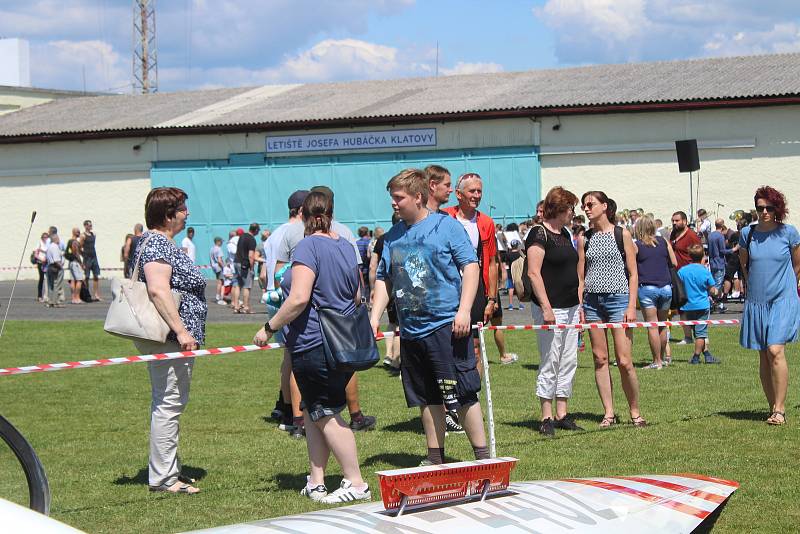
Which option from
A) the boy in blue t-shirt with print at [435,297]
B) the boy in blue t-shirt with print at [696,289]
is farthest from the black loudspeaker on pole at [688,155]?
the boy in blue t-shirt with print at [435,297]

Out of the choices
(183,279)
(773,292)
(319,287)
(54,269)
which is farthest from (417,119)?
(319,287)

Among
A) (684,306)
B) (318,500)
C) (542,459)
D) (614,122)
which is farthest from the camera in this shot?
(614,122)

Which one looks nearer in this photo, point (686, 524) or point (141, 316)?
point (686, 524)

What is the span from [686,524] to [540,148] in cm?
2848

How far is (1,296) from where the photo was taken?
107ft

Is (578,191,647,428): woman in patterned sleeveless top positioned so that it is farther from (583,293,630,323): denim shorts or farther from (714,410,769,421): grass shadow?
(714,410,769,421): grass shadow

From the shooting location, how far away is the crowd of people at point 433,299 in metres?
6.55

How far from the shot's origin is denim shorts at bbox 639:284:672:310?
1314 cm

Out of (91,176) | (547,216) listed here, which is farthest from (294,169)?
(547,216)

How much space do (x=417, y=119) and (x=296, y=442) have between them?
25.8 metres

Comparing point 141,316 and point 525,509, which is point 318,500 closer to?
point 141,316

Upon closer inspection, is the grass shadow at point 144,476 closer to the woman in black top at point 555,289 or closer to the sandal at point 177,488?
the sandal at point 177,488

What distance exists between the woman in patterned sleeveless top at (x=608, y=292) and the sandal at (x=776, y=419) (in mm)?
1002

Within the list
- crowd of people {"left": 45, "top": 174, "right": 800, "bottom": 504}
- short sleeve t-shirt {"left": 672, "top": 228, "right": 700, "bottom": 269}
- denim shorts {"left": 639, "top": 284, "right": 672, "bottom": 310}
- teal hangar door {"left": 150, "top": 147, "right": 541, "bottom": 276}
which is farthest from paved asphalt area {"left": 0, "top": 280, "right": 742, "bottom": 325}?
crowd of people {"left": 45, "top": 174, "right": 800, "bottom": 504}
